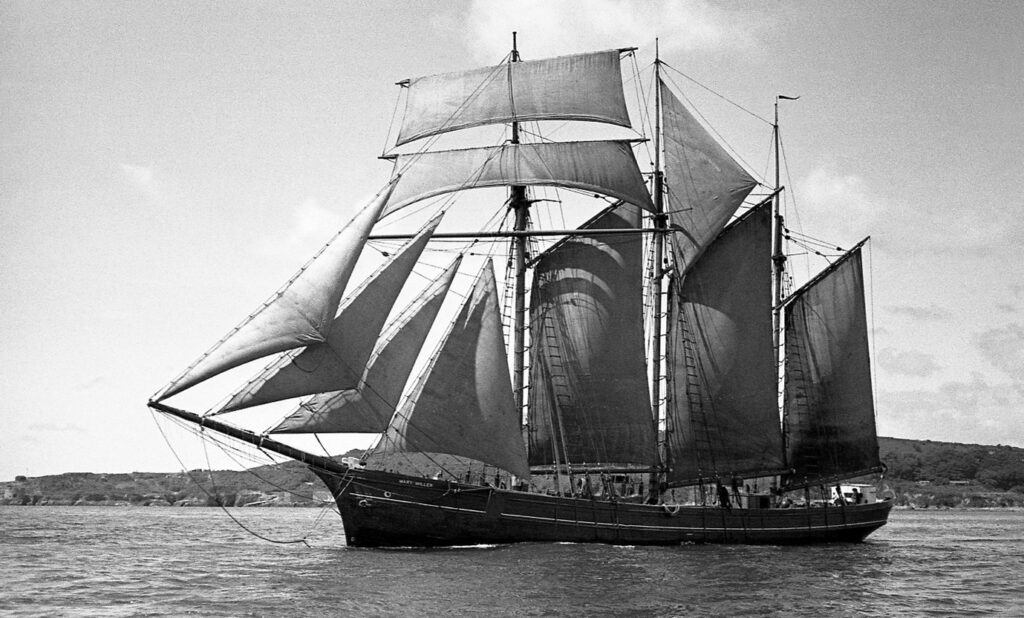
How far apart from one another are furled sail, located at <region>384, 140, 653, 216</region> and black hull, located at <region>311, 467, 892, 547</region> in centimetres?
1585

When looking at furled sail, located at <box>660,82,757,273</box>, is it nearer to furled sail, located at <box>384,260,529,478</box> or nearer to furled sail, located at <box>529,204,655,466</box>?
furled sail, located at <box>529,204,655,466</box>

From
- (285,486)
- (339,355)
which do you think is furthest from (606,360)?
(285,486)

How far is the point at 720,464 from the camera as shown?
175 ft

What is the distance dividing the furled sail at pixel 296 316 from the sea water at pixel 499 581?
7514 mm

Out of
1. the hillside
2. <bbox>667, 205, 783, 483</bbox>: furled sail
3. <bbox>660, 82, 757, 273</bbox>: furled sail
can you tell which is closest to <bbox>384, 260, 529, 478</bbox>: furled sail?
<bbox>667, 205, 783, 483</bbox>: furled sail

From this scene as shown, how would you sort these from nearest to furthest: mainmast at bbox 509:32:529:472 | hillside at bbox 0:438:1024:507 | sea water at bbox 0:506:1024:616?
sea water at bbox 0:506:1024:616 → mainmast at bbox 509:32:529:472 → hillside at bbox 0:438:1024:507

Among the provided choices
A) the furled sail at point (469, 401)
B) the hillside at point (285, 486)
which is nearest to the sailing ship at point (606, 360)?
the furled sail at point (469, 401)

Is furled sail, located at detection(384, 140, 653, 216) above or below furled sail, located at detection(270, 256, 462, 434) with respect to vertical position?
above

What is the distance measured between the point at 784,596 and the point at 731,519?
1811 cm

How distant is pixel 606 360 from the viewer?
50.8 metres

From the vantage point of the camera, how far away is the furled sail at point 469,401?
41.7m

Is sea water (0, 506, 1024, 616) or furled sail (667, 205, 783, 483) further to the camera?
furled sail (667, 205, 783, 483)

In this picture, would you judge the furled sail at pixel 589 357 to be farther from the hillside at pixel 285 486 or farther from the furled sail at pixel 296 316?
the hillside at pixel 285 486

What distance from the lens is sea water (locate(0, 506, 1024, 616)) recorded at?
28859 mm
